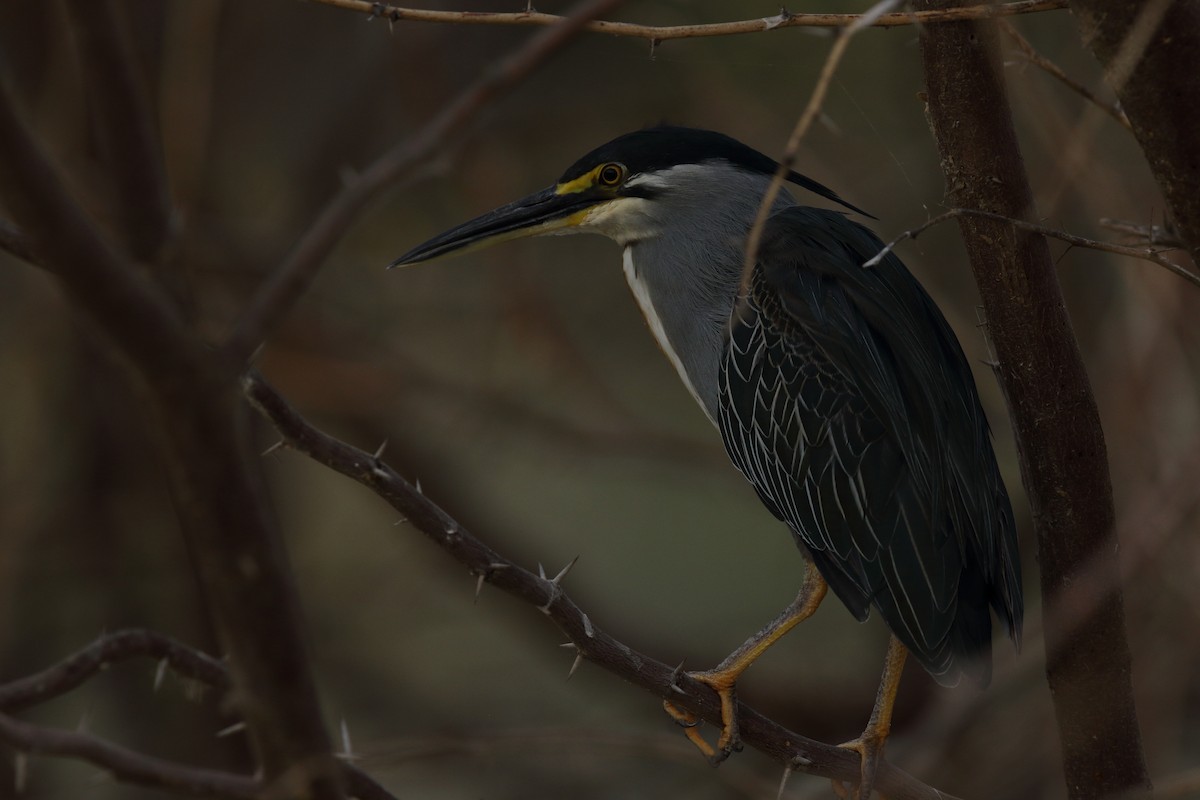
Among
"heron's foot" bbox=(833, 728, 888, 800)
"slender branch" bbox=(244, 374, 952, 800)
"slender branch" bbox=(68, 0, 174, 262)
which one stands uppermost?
"slender branch" bbox=(68, 0, 174, 262)

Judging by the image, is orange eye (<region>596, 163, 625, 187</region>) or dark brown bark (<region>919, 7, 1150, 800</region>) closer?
A: dark brown bark (<region>919, 7, 1150, 800</region>)

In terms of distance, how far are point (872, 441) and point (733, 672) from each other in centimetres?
44

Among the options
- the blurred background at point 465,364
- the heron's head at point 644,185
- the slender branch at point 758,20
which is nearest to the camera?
the slender branch at point 758,20

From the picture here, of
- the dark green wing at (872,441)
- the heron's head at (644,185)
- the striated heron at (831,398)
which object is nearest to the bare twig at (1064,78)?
the striated heron at (831,398)

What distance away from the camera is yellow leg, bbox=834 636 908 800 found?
1.68 meters

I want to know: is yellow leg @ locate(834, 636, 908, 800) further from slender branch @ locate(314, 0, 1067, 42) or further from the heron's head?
slender branch @ locate(314, 0, 1067, 42)

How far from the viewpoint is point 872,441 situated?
81.5 inches

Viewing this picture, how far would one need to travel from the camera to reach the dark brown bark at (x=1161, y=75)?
116 cm

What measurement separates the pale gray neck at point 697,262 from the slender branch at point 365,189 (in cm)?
149

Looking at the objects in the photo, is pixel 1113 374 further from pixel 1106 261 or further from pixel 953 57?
pixel 953 57

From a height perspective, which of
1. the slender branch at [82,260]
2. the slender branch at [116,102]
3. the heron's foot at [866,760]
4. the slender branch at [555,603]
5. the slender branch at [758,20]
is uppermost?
the slender branch at [758,20]

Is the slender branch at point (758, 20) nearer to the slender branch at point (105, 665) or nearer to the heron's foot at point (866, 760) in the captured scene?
the slender branch at point (105, 665)

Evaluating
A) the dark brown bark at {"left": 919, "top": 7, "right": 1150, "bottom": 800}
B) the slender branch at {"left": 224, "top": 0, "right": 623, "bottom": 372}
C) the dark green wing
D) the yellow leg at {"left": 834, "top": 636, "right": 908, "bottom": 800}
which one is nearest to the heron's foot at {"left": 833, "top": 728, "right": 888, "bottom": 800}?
the yellow leg at {"left": 834, "top": 636, "right": 908, "bottom": 800}

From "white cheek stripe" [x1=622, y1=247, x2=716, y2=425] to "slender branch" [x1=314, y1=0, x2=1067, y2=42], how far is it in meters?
0.97
